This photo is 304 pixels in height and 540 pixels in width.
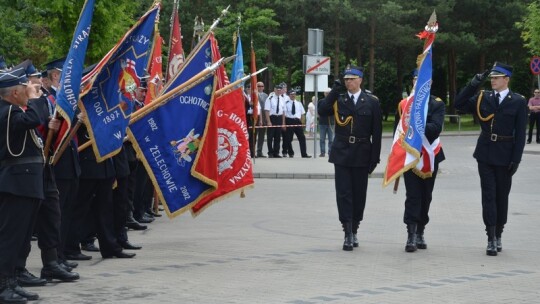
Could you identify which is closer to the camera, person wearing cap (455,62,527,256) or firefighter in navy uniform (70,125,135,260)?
firefighter in navy uniform (70,125,135,260)

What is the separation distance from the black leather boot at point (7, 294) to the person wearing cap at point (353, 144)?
4496mm

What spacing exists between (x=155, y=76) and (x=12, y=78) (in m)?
5.81

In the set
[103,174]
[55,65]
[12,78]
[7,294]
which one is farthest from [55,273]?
[55,65]

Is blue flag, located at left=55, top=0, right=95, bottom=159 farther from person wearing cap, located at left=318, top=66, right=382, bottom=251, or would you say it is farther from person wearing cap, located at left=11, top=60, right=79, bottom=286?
person wearing cap, located at left=318, top=66, right=382, bottom=251

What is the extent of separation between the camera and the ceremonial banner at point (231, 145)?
13.6m

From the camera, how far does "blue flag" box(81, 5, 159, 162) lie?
10.8 metres

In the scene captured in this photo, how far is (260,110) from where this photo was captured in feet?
96.0

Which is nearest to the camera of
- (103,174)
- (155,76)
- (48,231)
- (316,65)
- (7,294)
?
(7,294)

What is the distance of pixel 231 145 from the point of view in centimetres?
1396

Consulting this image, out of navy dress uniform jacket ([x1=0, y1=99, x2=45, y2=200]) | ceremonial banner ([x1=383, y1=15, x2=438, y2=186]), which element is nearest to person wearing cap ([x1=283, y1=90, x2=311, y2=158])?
ceremonial banner ([x1=383, y1=15, x2=438, y2=186])

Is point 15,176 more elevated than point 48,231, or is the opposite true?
point 15,176

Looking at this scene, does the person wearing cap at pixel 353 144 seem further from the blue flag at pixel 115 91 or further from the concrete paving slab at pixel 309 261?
the blue flag at pixel 115 91

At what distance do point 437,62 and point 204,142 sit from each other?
180 feet

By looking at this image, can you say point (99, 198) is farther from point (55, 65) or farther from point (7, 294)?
point (7, 294)
